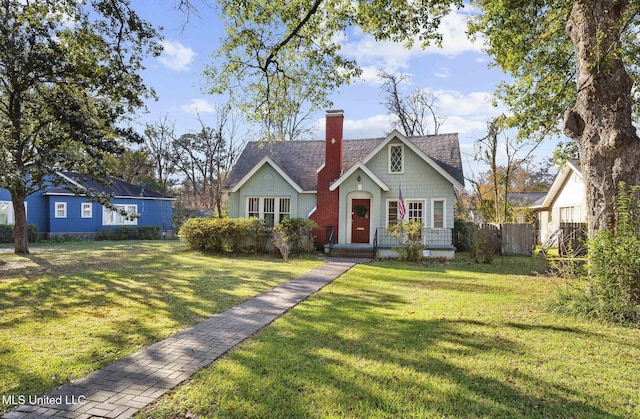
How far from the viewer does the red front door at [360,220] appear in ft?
60.7

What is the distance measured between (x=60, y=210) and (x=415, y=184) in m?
23.4

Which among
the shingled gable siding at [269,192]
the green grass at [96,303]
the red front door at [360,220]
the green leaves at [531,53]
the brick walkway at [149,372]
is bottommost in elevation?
the brick walkway at [149,372]

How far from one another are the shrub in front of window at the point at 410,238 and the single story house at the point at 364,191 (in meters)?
1.38

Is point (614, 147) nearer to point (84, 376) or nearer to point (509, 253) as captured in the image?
point (84, 376)

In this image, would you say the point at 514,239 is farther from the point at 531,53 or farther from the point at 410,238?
the point at 531,53

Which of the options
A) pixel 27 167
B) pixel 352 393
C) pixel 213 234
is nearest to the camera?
pixel 352 393

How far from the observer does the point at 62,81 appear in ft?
45.2

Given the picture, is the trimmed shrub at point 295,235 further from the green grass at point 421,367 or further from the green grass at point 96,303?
the green grass at point 421,367

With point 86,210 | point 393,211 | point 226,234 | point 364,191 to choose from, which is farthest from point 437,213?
point 86,210

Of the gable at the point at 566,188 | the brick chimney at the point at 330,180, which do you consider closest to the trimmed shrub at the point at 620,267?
the brick chimney at the point at 330,180

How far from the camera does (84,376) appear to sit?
431 centimetres

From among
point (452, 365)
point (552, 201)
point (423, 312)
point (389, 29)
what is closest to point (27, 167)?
point (389, 29)

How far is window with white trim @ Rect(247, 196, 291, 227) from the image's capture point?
19891 millimetres

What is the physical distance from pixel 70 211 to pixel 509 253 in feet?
90.8
